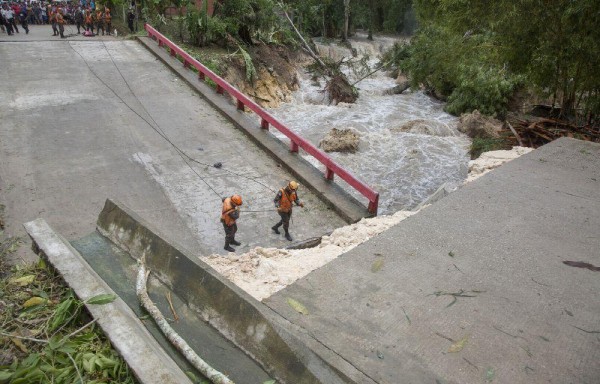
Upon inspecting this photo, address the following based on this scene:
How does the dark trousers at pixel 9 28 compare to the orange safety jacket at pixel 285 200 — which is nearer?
the orange safety jacket at pixel 285 200

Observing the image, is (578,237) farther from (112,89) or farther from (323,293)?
(112,89)

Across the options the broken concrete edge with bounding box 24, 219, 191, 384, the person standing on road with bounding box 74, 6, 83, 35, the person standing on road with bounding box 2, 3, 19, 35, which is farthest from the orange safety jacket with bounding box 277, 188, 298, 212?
the person standing on road with bounding box 2, 3, 19, 35

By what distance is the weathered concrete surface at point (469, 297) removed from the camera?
3389 mm

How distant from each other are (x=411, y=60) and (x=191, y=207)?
15737 millimetres

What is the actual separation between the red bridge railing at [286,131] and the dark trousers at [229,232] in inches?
104

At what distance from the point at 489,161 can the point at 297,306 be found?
19.9 ft

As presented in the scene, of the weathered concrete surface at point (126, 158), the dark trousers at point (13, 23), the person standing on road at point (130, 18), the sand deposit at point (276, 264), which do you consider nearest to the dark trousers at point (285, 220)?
the weathered concrete surface at point (126, 158)

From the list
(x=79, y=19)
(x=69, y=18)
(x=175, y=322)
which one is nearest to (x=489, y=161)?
(x=175, y=322)

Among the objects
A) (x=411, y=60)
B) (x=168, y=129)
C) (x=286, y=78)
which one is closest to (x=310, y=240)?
(x=168, y=129)

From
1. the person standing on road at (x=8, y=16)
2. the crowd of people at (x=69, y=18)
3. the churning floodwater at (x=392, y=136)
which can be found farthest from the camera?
the person standing on road at (x=8, y=16)

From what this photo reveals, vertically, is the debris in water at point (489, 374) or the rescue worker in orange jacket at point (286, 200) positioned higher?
the debris in water at point (489, 374)

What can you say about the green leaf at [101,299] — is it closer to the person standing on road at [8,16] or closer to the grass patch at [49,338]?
the grass patch at [49,338]

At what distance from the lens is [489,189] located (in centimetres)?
627

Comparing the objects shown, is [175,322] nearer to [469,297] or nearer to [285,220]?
[469,297]
